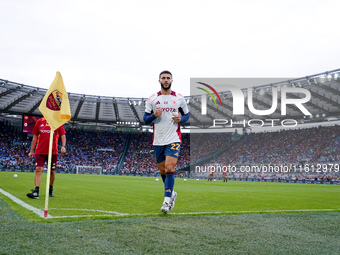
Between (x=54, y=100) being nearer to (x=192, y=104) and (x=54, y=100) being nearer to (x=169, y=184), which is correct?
(x=169, y=184)

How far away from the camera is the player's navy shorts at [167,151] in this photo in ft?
18.8

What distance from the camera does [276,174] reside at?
42.2m

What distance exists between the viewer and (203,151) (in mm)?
60219

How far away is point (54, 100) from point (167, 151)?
2150 millimetres

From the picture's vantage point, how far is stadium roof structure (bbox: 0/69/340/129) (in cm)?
3997

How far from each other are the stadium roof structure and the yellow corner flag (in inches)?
1437

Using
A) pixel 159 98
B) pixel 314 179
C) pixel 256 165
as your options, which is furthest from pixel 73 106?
pixel 159 98

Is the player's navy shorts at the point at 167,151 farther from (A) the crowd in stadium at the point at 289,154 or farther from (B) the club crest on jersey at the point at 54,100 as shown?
(A) the crowd in stadium at the point at 289,154

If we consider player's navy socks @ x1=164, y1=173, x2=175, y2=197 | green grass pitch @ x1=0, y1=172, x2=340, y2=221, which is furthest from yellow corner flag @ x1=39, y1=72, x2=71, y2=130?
player's navy socks @ x1=164, y1=173, x2=175, y2=197

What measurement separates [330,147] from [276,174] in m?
9.47

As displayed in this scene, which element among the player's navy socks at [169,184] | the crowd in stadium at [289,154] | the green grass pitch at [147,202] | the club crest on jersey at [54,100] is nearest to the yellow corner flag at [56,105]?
the club crest on jersey at [54,100]

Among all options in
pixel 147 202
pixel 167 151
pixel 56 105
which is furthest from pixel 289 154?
pixel 56 105

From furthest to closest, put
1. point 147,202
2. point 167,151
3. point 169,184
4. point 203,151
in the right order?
point 203,151 → point 147,202 → point 167,151 → point 169,184

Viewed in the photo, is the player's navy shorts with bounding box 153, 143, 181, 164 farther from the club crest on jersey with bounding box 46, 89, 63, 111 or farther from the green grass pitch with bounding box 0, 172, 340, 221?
the club crest on jersey with bounding box 46, 89, 63, 111
